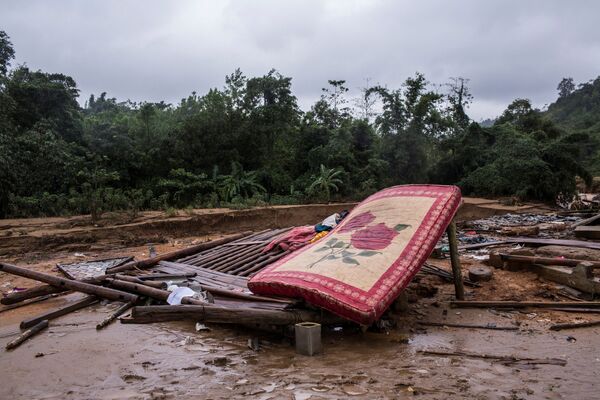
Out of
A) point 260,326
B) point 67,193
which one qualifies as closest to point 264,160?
point 67,193

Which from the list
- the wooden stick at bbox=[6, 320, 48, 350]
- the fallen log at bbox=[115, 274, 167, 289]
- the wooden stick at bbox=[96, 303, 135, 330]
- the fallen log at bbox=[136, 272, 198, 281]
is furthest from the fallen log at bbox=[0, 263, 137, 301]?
the wooden stick at bbox=[6, 320, 48, 350]

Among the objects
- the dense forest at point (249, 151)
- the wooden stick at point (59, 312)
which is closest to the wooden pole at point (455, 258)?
the wooden stick at point (59, 312)

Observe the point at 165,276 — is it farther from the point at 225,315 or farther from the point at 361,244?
the point at 361,244

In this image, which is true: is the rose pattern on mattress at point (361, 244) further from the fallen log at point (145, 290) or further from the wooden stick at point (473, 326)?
the fallen log at point (145, 290)

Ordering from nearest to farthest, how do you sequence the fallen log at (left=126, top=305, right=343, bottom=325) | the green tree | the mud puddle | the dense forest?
the mud puddle → the fallen log at (left=126, top=305, right=343, bottom=325) → the dense forest → the green tree

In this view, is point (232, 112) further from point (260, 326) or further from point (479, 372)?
point (479, 372)

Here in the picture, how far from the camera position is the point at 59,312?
5301 millimetres

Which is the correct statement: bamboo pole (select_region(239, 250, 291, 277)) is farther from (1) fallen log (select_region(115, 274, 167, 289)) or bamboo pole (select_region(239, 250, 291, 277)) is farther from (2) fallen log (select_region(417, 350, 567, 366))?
(2) fallen log (select_region(417, 350, 567, 366))

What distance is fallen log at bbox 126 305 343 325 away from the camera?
13.2 ft

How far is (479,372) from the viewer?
3488 mm

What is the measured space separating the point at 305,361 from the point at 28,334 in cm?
302

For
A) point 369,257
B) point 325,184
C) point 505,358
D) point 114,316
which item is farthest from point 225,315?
point 325,184

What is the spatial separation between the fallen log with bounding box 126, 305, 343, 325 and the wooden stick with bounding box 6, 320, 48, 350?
1371 millimetres

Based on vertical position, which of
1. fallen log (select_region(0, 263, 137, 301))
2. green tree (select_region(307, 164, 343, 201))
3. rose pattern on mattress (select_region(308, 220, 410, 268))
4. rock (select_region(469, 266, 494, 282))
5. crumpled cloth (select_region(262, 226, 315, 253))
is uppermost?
green tree (select_region(307, 164, 343, 201))
